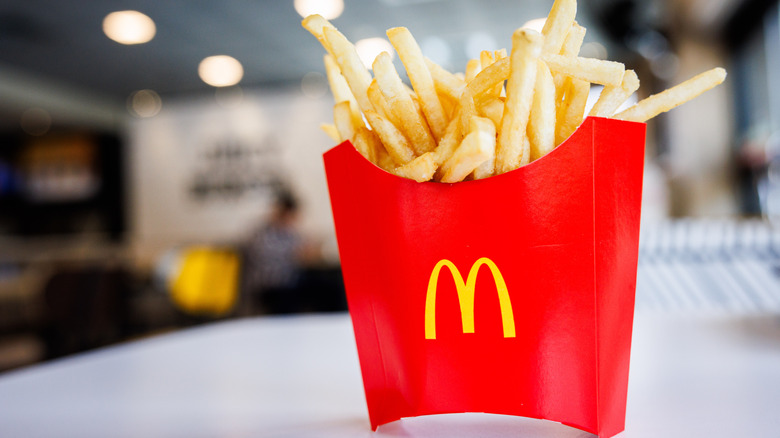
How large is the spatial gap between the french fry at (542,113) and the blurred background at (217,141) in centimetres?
199

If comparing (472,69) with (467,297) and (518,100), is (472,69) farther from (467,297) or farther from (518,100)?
(467,297)

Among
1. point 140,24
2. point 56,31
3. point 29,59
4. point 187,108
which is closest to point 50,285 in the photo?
point 140,24

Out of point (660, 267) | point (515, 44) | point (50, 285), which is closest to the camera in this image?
point (515, 44)

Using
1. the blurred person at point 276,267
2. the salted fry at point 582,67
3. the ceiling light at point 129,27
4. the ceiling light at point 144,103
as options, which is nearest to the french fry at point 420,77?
the salted fry at point 582,67

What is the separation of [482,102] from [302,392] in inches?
17.2

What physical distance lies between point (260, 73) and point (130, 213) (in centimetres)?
294

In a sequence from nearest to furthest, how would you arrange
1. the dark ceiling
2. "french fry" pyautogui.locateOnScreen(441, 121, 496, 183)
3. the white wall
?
"french fry" pyautogui.locateOnScreen(441, 121, 496, 183)
the dark ceiling
the white wall

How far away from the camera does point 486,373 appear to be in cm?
51

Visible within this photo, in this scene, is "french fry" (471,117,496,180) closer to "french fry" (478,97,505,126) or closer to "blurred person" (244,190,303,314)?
"french fry" (478,97,505,126)

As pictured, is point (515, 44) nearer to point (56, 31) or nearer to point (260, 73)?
point (56, 31)

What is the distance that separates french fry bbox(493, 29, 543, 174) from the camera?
428 millimetres

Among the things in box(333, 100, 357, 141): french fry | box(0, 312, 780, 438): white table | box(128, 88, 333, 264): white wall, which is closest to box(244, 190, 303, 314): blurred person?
box(128, 88, 333, 264): white wall

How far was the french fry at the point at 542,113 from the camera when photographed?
49 cm

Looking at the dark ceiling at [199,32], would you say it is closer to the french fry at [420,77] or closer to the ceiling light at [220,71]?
the ceiling light at [220,71]
